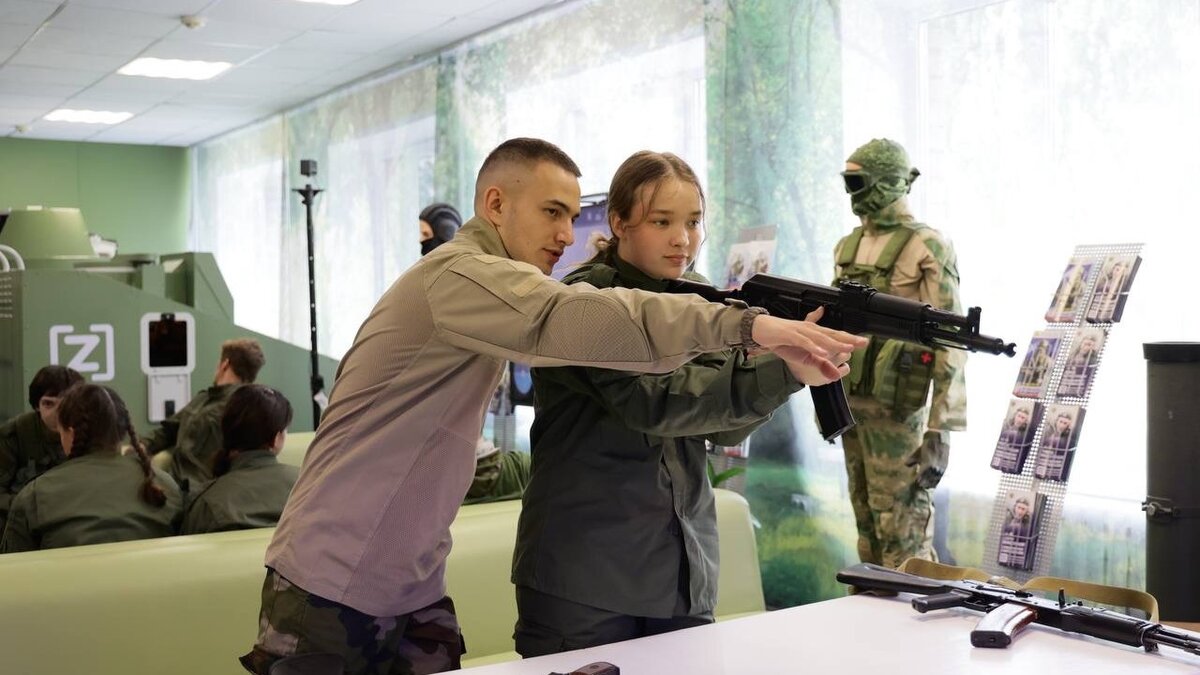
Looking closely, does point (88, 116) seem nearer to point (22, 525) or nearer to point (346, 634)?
point (22, 525)

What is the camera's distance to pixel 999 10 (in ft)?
14.8

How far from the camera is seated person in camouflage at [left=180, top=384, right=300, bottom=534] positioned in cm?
300

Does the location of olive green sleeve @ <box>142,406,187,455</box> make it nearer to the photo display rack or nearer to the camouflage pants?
the photo display rack

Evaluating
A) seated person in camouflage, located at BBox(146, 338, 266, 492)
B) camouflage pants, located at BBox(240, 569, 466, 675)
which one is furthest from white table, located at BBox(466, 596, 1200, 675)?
seated person in camouflage, located at BBox(146, 338, 266, 492)

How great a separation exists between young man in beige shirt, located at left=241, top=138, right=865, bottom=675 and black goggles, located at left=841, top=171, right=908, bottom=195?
249 centimetres

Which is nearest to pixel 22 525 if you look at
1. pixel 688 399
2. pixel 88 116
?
pixel 688 399

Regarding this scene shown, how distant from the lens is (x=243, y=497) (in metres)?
3.03

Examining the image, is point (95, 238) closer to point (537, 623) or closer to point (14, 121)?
point (14, 121)

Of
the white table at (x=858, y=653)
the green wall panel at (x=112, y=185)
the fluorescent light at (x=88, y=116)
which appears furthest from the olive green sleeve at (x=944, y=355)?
the green wall panel at (x=112, y=185)

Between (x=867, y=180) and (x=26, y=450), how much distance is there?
10.4 feet

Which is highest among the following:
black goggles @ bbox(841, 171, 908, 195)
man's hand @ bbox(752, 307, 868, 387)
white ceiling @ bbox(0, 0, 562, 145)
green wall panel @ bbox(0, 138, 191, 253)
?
white ceiling @ bbox(0, 0, 562, 145)

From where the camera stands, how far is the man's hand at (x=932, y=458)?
402 centimetres

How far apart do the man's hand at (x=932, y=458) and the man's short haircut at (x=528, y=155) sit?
2531 millimetres

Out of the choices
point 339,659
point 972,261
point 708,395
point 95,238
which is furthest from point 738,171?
point 95,238
